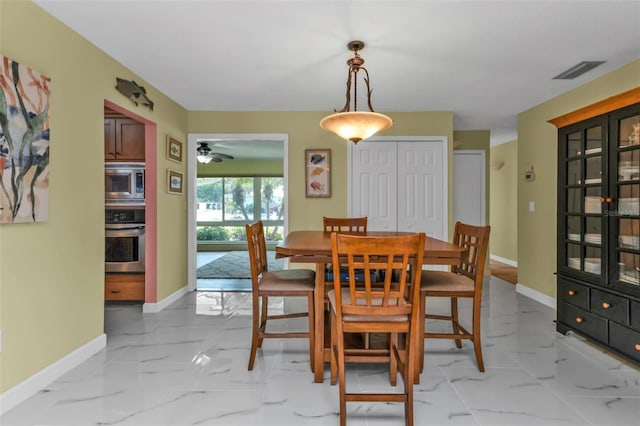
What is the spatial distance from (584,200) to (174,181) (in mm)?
3949

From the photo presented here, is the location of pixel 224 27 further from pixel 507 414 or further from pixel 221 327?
pixel 507 414

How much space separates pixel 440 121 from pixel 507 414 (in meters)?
3.50

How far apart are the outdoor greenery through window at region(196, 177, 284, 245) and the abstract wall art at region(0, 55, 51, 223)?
704cm

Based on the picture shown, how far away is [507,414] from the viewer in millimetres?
1835

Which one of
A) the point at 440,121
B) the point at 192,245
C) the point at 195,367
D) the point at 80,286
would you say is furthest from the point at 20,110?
the point at 440,121

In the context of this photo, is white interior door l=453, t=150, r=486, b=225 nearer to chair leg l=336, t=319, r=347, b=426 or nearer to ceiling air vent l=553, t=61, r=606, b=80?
ceiling air vent l=553, t=61, r=606, b=80

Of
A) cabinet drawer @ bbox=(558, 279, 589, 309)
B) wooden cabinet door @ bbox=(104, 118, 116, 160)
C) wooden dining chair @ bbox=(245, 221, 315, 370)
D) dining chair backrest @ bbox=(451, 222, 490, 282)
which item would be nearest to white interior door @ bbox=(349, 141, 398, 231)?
dining chair backrest @ bbox=(451, 222, 490, 282)

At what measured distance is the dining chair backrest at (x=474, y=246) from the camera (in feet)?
7.44

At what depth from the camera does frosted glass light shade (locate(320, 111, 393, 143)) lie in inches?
97.3

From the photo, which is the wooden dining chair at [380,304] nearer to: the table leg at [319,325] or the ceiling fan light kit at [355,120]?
the table leg at [319,325]

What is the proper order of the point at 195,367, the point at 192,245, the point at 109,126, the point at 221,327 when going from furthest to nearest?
1. the point at 192,245
2. the point at 109,126
3. the point at 221,327
4. the point at 195,367

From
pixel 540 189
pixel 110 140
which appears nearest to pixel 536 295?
pixel 540 189

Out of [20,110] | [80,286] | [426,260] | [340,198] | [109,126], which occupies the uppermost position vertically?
[109,126]

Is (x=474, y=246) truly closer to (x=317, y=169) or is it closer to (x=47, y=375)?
(x=317, y=169)
